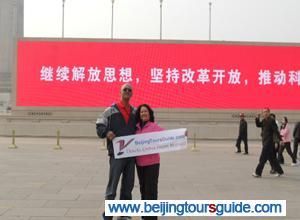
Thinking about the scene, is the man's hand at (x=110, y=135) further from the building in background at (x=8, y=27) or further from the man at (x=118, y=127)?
the building in background at (x=8, y=27)

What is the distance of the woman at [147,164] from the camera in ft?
20.5

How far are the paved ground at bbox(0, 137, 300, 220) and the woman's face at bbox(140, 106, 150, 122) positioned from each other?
1713mm

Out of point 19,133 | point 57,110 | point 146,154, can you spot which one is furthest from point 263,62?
point 146,154

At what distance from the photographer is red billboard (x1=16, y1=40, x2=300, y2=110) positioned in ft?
101

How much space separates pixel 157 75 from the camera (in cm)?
3072

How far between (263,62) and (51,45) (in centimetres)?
1363

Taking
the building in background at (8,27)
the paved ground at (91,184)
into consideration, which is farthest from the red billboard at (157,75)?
the building in background at (8,27)

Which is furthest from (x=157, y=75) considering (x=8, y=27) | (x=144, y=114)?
(x=8, y=27)

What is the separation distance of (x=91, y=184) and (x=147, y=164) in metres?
4.18

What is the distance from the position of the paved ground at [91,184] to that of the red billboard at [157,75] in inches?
591

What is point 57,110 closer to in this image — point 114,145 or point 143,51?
point 143,51

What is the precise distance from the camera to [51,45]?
31281mm

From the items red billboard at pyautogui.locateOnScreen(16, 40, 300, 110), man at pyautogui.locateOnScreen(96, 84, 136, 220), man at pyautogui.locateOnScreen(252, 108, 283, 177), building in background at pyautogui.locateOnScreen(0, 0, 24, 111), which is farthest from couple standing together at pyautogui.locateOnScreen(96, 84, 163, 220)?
building in background at pyautogui.locateOnScreen(0, 0, 24, 111)

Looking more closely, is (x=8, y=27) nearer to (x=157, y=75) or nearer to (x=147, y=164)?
(x=157, y=75)
